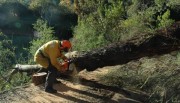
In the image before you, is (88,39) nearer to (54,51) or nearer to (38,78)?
(38,78)

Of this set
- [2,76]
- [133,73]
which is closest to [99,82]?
[133,73]

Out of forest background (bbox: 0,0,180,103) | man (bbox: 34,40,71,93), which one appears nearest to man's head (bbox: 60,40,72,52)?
man (bbox: 34,40,71,93)

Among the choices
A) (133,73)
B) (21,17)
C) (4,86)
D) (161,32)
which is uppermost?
(21,17)

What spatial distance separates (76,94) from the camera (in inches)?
309

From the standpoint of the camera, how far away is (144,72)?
843cm

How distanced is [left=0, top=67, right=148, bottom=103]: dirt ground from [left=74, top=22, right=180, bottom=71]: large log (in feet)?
2.14

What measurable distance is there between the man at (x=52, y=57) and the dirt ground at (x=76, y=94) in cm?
34

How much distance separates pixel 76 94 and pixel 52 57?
1105 mm

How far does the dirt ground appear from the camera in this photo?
24.4 ft

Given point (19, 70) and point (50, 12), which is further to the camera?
point (50, 12)

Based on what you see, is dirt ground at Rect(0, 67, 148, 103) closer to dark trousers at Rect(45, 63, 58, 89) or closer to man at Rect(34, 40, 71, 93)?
dark trousers at Rect(45, 63, 58, 89)

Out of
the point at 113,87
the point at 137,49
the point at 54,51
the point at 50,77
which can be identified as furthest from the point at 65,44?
the point at 137,49

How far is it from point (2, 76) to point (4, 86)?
37cm

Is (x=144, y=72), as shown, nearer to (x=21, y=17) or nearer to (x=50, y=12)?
(x=50, y=12)
